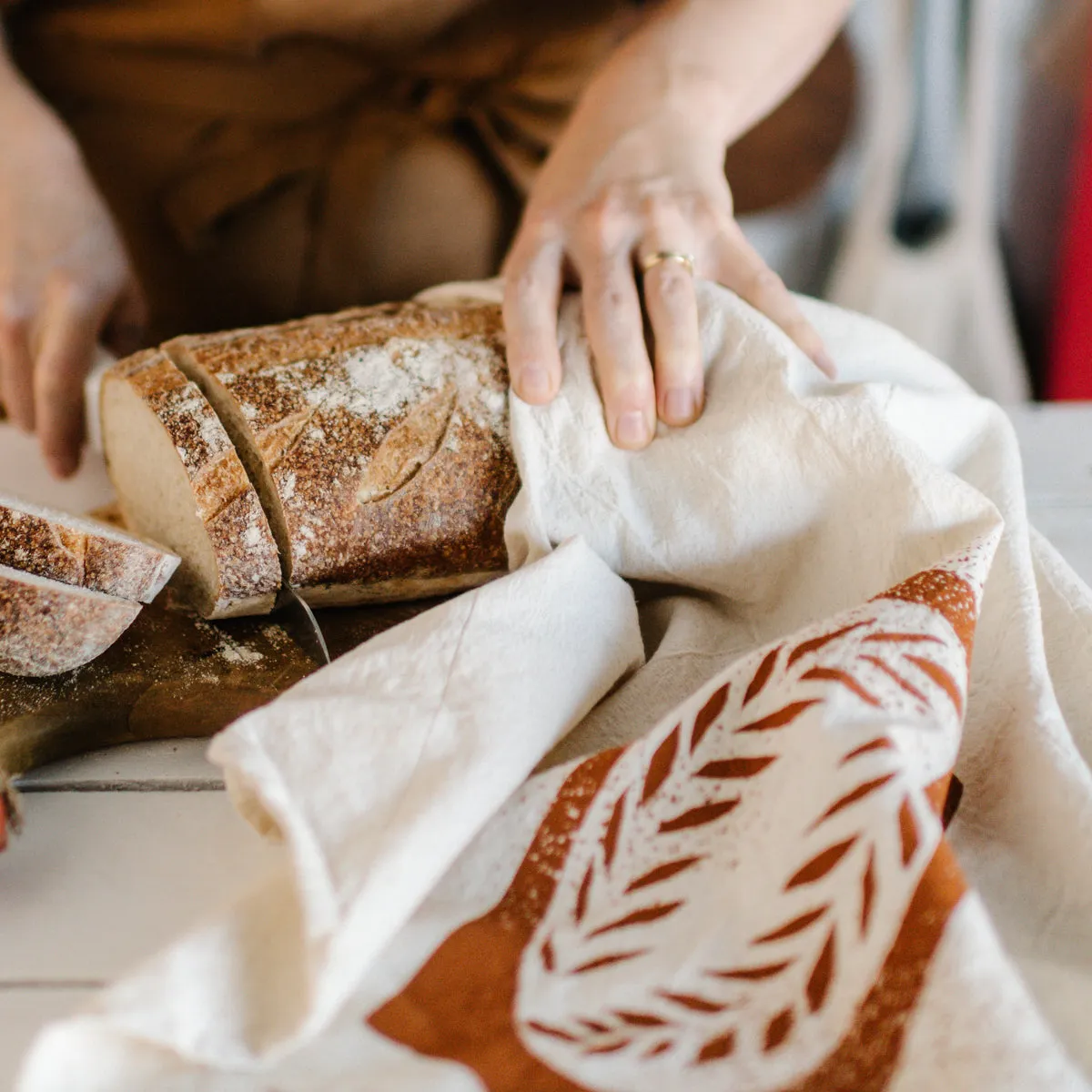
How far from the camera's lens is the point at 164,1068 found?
51 centimetres

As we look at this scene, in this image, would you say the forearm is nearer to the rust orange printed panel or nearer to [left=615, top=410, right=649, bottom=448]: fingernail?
[left=615, top=410, right=649, bottom=448]: fingernail

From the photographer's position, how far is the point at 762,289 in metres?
0.96

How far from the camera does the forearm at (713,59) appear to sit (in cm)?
118

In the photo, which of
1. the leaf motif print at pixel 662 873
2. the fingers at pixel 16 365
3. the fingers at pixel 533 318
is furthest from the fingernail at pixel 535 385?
the fingers at pixel 16 365

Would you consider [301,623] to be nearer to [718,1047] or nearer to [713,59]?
[718,1047]

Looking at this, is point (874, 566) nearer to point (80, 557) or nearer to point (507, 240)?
point (80, 557)

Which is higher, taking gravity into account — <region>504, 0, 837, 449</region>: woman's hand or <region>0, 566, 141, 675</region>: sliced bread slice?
<region>504, 0, 837, 449</region>: woman's hand

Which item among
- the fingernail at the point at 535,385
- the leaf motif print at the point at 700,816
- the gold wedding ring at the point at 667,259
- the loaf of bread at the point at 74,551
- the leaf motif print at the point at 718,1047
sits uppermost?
the gold wedding ring at the point at 667,259

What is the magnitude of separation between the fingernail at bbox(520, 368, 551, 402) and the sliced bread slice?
15.8 inches

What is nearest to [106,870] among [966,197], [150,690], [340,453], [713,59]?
[150,690]

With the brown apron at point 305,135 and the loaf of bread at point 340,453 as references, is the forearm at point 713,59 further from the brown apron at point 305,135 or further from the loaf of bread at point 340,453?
the loaf of bread at point 340,453

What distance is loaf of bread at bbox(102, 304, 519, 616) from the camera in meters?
0.88

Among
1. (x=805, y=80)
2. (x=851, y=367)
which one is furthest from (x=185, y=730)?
(x=805, y=80)

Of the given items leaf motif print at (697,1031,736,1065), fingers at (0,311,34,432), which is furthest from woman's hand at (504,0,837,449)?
fingers at (0,311,34,432)
